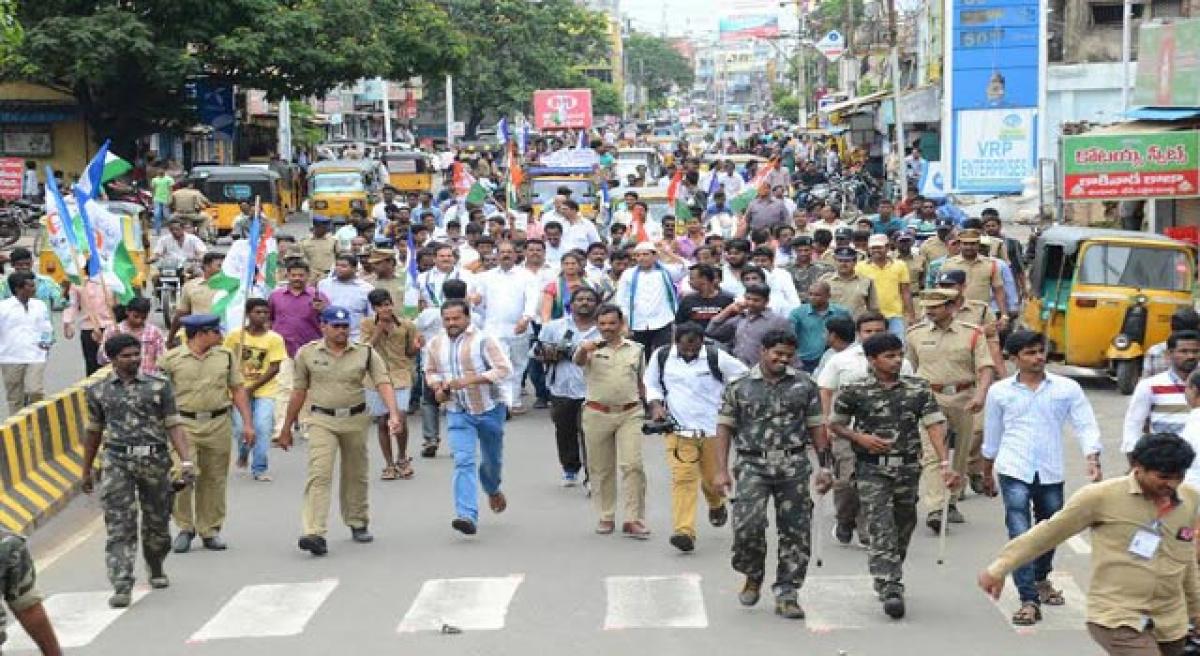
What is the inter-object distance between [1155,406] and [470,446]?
4.74 metres

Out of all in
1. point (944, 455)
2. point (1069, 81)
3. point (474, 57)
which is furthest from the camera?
point (474, 57)

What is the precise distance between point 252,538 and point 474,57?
78597 millimetres

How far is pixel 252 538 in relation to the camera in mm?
13195

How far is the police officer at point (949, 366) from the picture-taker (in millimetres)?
12617

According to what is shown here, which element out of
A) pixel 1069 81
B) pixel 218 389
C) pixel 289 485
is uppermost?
pixel 1069 81

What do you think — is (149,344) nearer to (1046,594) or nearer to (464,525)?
(464,525)

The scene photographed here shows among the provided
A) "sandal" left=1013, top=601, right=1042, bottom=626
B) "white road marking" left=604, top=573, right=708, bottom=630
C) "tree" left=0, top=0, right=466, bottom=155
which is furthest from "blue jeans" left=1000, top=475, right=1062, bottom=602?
"tree" left=0, top=0, right=466, bottom=155

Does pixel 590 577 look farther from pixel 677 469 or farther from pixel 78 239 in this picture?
pixel 78 239

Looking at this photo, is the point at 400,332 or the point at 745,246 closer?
the point at 400,332

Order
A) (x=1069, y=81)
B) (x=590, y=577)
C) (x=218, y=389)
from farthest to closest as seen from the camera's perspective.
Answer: (x=1069, y=81)
(x=218, y=389)
(x=590, y=577)

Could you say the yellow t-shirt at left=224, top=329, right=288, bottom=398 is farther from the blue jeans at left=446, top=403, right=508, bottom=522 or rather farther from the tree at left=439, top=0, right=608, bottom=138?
the tree at left=439, top=0, right=608, bottom=138

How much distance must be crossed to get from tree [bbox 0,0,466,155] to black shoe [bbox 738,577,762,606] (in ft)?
116

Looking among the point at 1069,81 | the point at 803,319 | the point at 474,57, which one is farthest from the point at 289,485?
the point at 474,57

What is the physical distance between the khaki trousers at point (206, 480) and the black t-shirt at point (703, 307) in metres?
4.45
